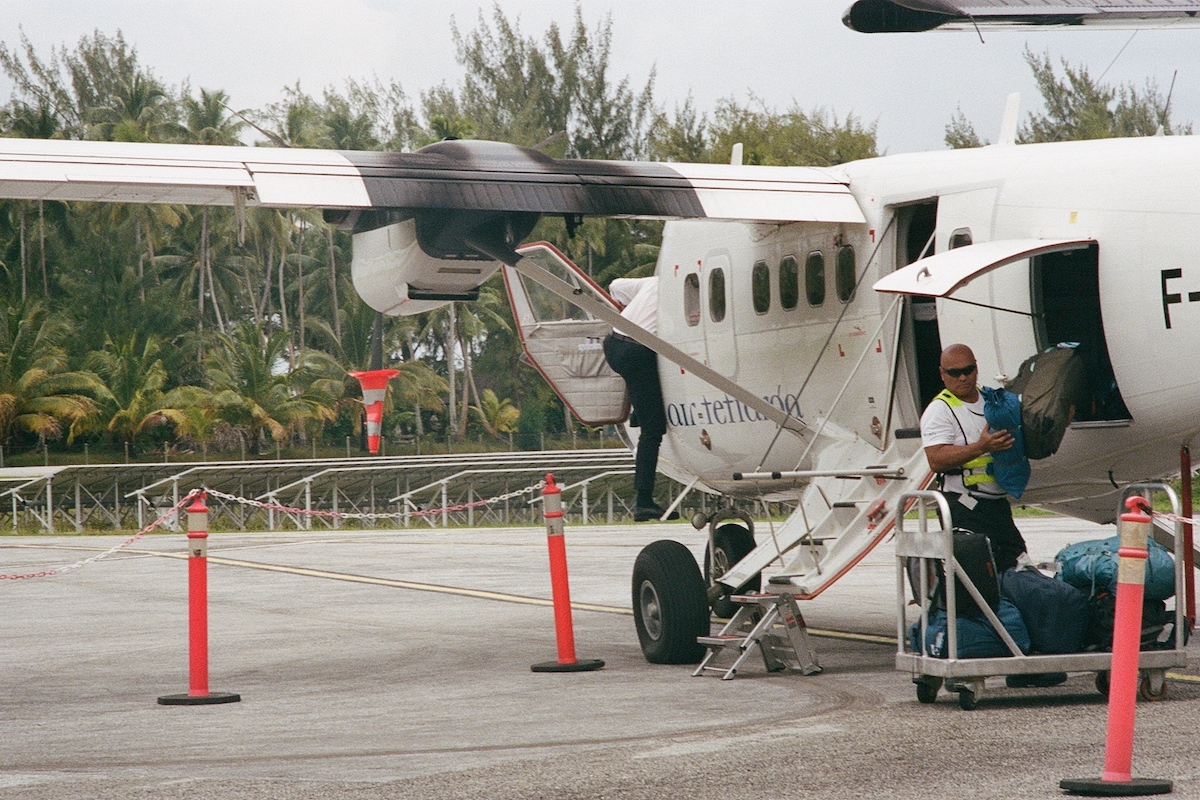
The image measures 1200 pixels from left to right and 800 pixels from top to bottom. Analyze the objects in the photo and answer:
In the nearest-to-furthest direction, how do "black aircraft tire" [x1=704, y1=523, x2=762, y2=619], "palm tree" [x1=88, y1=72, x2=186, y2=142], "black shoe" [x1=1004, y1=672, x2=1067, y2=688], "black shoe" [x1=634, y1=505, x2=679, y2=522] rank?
1. "black shoe" [x1=1004, y1=672, x2=1067, y2=688]
2. "black shoe" [x1=634, y1=505, x2=679, y2=522]
3. "black aircraft tire" [x1=704, y1=523, x2=762, y2=619]
4. "palm tree" [x1=88, y1=72, x2=186, y2=142]

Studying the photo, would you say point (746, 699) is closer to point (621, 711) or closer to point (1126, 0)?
point (621, 711)

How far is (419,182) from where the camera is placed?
9.79 m

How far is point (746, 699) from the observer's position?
8492 millimetres

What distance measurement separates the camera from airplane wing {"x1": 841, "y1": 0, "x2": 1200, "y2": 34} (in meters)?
14.0

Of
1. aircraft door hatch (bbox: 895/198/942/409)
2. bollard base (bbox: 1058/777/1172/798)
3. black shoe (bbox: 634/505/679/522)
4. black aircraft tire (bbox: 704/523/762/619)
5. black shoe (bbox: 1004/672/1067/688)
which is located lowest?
black shoe (bbox: 1004/672/1067/688)

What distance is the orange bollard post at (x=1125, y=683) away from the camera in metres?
5.41

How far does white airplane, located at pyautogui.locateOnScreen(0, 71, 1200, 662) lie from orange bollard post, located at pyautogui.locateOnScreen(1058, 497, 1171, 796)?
8.84 ft

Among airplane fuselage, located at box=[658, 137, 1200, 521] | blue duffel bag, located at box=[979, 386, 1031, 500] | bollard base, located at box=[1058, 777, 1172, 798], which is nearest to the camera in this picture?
bollard base, located at box=[1058, 777, 1172, 798]

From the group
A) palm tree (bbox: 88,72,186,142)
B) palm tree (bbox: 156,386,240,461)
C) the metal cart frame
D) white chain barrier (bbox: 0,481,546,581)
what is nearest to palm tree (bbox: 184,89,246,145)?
palm tree (bbox: 88,72,186,142)

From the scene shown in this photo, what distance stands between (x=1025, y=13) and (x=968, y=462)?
7.53 m

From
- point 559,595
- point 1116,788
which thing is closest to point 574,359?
point 559,595

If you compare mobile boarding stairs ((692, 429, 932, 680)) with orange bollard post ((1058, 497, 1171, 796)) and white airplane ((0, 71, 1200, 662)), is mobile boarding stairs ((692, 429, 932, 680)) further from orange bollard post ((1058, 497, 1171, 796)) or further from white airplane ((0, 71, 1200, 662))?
orange bollard post ((1058, 497, 1171, 796))

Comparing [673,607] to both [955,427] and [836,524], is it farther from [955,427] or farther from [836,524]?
[955,427]

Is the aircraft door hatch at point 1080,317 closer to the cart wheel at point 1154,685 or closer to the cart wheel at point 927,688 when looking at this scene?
the cart wheel at point 1154,685
